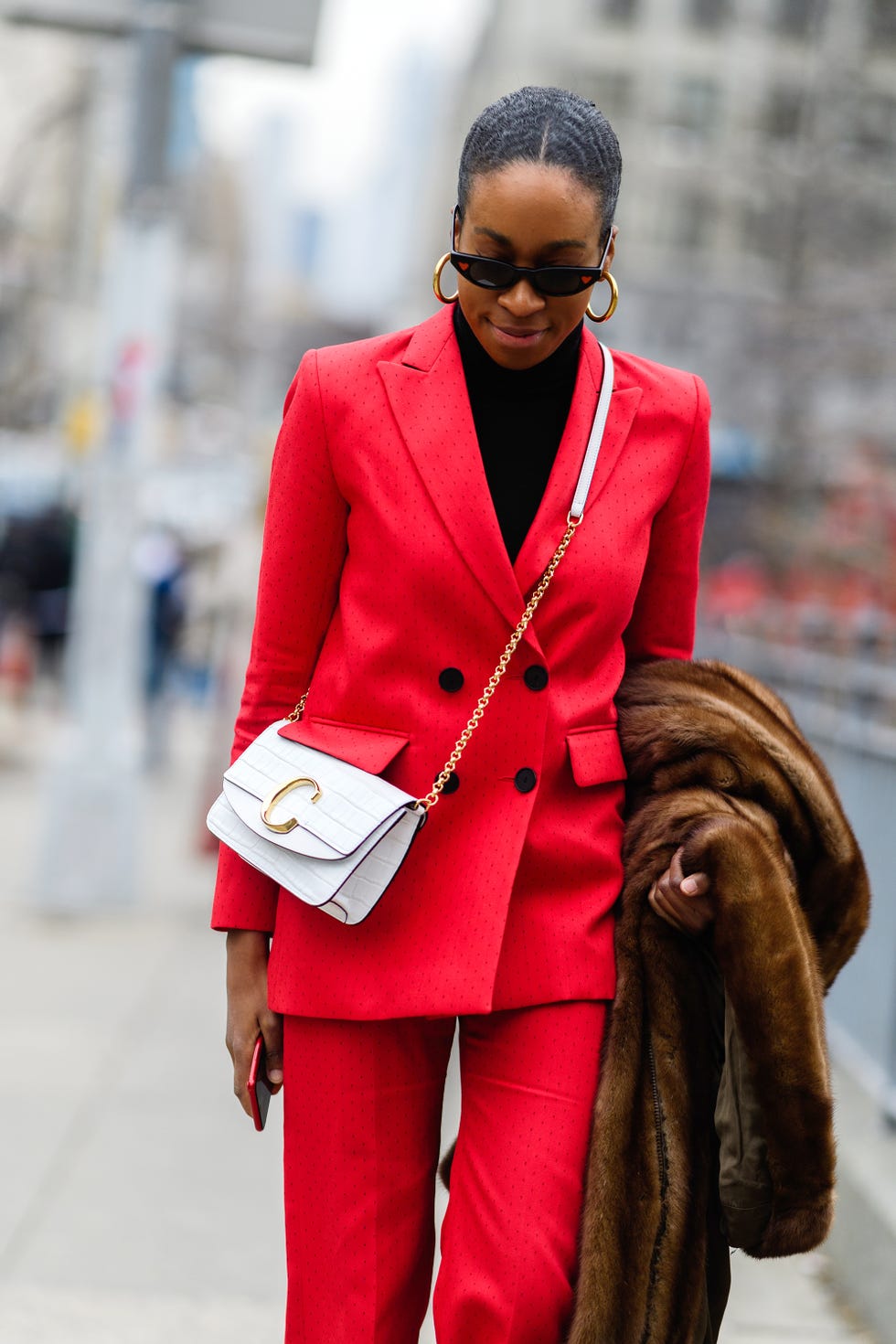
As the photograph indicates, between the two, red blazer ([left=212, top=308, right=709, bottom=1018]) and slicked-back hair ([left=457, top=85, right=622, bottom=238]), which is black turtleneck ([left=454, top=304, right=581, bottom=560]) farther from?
slicked-back hair ([left=457, top=85, right=622, bottom=238])

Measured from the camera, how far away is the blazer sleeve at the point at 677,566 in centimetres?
266

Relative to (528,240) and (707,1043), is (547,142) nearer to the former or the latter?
(528,240)

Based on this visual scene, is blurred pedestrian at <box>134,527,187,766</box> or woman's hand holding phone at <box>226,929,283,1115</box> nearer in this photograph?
woman's hand holding phone at <box>226,929,283,1115</box>

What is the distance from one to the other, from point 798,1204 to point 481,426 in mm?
1161

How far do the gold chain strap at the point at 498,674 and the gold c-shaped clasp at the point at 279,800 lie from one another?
6.1 inches

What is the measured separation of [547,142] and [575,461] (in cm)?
43

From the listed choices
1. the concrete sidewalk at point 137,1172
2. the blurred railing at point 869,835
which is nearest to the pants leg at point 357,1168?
the concrete sidewalk at point 137,1172

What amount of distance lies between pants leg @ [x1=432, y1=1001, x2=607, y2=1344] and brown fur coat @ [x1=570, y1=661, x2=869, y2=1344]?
0.10 feet

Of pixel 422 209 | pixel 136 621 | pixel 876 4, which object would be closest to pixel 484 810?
pixel 136 621

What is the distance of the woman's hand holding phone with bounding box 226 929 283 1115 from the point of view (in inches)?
103

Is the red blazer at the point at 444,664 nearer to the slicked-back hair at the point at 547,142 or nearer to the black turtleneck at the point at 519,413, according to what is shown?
the black turtleneck at the point at 519,413

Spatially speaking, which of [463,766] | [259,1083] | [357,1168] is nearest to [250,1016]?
[259,1083]

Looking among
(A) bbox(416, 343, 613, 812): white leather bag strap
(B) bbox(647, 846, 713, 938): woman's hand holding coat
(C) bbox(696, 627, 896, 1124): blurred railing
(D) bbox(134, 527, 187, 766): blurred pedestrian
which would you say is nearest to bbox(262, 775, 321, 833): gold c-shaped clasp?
(A) bbox(416, 343, 613, 812): white leather bag strap

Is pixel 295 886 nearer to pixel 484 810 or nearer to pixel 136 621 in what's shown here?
pixel 484 810
